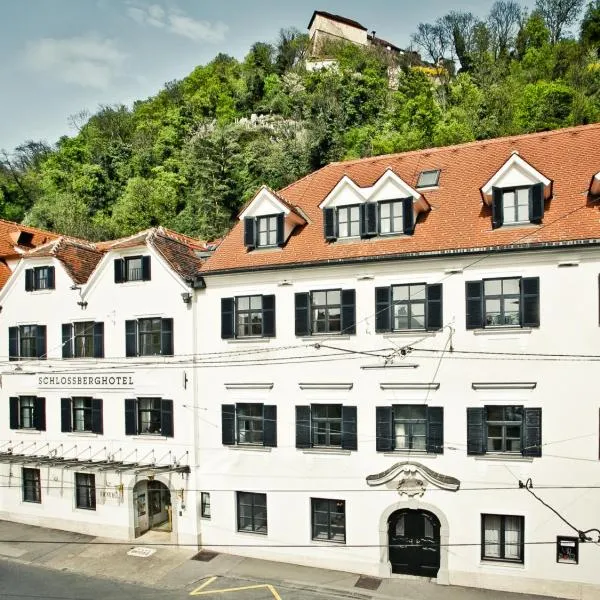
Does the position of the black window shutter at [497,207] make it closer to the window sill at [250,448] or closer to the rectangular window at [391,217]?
the rectangular window at [391,217]

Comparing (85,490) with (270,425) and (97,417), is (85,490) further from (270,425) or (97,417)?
(270,425)

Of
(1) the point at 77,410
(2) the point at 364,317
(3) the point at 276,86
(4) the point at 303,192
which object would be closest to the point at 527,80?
(3) the point at 276,86

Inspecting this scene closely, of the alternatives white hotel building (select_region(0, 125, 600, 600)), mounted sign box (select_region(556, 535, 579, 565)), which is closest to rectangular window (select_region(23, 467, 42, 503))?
white hotel building (select_region(0, 125, 600, 600))

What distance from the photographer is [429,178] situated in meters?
22.5

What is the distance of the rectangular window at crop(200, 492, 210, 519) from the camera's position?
22.6 meters

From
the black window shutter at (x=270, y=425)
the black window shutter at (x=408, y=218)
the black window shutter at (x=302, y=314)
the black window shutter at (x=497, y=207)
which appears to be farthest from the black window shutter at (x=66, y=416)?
the black window shutter at (x=497, y=207)

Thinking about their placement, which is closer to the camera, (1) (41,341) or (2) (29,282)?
(1) (41,341)

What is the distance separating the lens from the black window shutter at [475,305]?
61.4 feet

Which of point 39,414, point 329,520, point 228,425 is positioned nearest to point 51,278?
point 39,414

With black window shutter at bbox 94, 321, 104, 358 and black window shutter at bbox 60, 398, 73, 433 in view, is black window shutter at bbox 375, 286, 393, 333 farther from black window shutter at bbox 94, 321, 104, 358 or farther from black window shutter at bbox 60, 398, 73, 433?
black window shutter at bbox 60, 398, 73, 433

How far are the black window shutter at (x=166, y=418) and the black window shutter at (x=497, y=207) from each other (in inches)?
568

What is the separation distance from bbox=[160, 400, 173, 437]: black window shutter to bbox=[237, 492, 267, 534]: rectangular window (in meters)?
3.90

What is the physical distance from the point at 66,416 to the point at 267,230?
12557 millimetres

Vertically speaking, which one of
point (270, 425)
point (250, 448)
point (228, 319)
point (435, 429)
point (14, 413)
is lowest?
point (250, 448)
